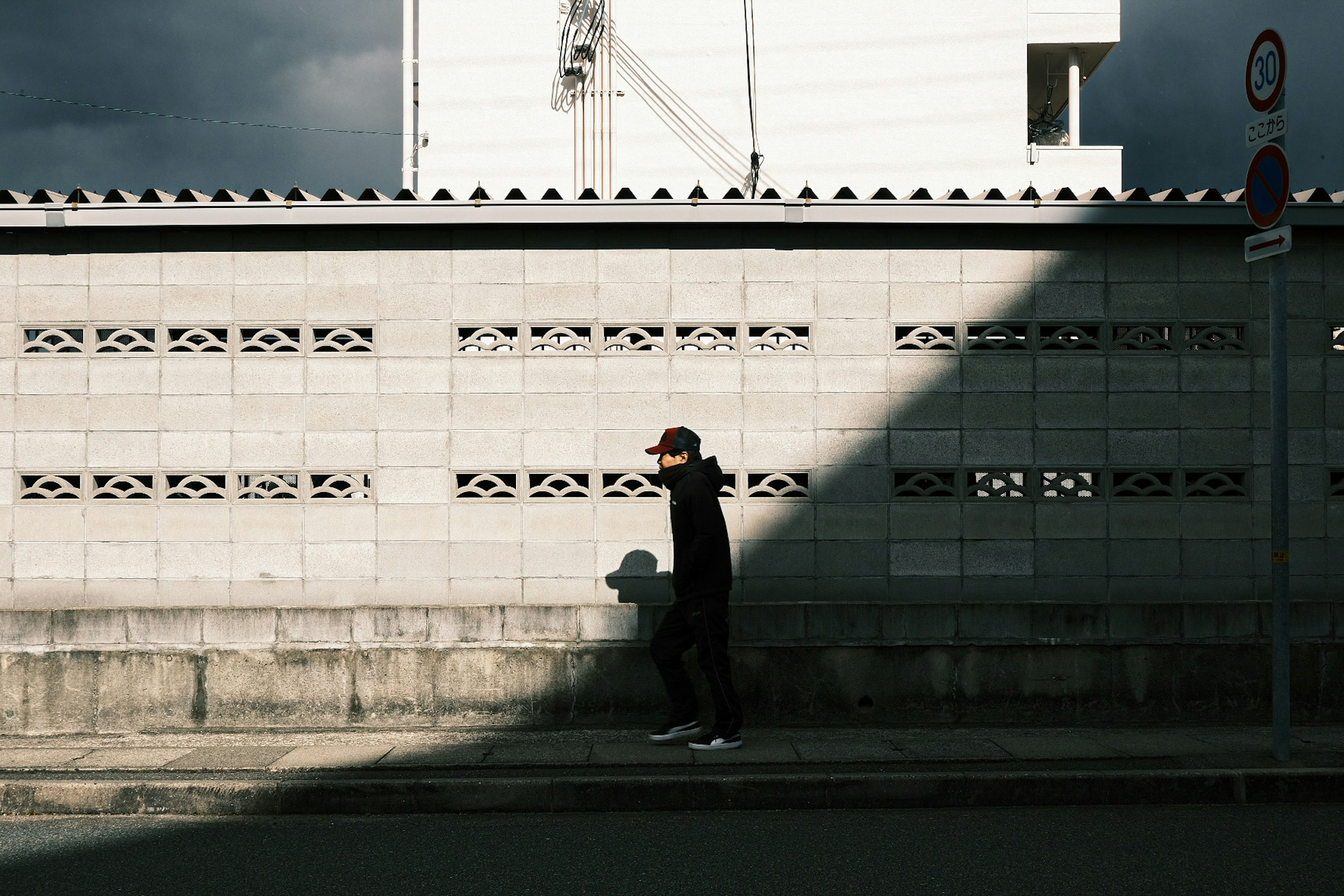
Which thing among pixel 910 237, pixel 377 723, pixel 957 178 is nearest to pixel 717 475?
pixel 910 237

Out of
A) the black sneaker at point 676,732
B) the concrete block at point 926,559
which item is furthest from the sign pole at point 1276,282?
the black sneaker at point 676,732

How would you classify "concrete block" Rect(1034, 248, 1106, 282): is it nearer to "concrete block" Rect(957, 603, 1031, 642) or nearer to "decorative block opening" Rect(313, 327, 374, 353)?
"concrete block" Rect(957, 603, 1031, 642)

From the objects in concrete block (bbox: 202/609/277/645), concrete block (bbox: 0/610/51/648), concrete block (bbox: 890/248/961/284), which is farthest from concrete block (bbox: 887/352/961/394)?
concrete block (bbox: 0/610/51/648)

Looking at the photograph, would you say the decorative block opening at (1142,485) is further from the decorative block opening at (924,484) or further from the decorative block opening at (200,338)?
the decorative block opening at (200,338)

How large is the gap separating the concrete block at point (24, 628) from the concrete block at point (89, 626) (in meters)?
0.04

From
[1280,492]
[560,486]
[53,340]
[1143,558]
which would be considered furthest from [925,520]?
[53,340]

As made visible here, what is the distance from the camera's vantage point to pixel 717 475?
6750 millimetres

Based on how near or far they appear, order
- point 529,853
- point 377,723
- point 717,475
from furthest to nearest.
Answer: point 377,723 < point 717,475 < point 529,853

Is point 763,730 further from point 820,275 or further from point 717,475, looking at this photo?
point 820,275

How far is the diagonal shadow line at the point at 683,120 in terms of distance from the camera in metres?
14.3

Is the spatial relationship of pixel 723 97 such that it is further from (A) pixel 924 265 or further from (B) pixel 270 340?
(B) pixel 270 340

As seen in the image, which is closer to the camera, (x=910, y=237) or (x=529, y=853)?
(x=529, y=853)

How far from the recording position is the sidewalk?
573 centimetres

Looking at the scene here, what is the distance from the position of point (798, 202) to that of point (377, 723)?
4.56 meters
